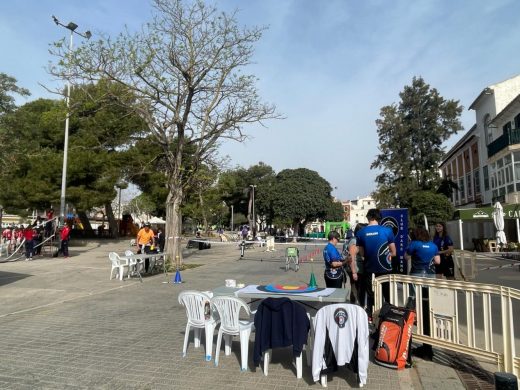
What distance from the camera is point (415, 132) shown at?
127 ft

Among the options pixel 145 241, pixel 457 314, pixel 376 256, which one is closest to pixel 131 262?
pixel 145 241

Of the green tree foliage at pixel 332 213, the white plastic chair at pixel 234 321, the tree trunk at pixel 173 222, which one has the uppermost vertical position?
the green tree foliage at pixel 332 213

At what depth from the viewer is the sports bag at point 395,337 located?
16.2ft

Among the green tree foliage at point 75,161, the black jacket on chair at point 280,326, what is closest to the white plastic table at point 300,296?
the black jacket on chair at point 280,326

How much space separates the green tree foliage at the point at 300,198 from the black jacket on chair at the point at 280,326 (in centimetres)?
5744

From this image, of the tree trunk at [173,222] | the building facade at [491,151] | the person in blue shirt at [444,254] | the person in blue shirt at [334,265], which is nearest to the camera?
the person in blue shirt at [334,265]

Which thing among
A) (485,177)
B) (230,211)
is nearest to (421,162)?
(485,177)

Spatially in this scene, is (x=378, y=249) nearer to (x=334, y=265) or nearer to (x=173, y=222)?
(x=334, y=265)

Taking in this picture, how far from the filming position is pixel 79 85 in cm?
1680

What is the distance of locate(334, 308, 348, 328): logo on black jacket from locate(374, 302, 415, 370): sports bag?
0.82 meters

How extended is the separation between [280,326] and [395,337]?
1388 millimetres

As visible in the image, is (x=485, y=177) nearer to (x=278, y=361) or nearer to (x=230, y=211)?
(x=278, y=361)

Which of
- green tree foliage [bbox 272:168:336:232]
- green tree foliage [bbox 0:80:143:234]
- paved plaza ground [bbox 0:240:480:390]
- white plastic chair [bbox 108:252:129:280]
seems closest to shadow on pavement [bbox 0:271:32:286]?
paved plaza ground [bbox 0:240:480:390]

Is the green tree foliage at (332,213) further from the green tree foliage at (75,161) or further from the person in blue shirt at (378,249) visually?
the person in blue shirt at (378,249)
